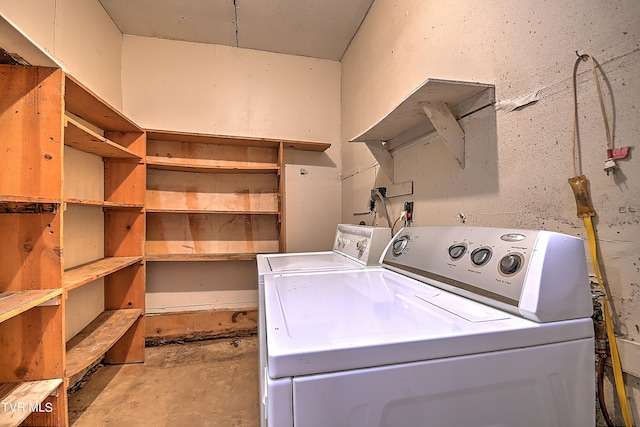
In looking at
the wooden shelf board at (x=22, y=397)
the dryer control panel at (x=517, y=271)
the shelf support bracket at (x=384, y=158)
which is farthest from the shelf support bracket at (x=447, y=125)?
the wooden shelf board at (x=22, y=397)

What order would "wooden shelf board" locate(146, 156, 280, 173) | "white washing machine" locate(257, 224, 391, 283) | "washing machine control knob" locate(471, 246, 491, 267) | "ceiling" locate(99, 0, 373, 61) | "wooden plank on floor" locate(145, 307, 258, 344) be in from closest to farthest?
"washing machine control knob" locate(471, 246, 491, 267) → "white washing machine" locate(257, 224, 391, 283) → "ceiling" locate(99, 0, 373, 61) → "wooden shelf board" locate(146, 156, 280, 173) → "wooden plank on floor" locate(145, 307, 258, 344)

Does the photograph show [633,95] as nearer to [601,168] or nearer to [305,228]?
[601,168]

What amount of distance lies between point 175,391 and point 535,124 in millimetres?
2301

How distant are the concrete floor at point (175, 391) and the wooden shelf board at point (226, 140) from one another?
5.72 ft

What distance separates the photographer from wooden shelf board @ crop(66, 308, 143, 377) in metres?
1.46

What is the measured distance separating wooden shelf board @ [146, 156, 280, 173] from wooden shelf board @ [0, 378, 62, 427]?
1.52 metres

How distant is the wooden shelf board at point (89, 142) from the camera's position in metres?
1.46

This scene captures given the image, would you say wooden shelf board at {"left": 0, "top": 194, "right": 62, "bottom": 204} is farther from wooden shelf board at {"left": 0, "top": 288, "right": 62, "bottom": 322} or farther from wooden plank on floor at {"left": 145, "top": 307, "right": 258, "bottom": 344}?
wooden plank on floor at {"left": 145, "top": 307, "right": 258, "bottom": 344}

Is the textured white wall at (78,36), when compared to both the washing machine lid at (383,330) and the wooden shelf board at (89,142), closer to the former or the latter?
the wooden shelf board at (89,142)

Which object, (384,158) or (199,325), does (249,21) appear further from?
(199,325)

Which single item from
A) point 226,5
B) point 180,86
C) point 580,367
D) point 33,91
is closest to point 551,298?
point 580,367

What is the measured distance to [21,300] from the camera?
1092 mm

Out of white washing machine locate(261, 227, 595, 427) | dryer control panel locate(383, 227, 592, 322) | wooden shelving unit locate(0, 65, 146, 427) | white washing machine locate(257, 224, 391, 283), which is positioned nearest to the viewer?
white washing machine locate(261, 227, 595, 427)

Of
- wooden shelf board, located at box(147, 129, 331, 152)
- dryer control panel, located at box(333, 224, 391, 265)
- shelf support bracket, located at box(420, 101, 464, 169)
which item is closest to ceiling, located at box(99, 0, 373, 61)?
wooden shelf board, located at box(147, 129, 331, 152)
